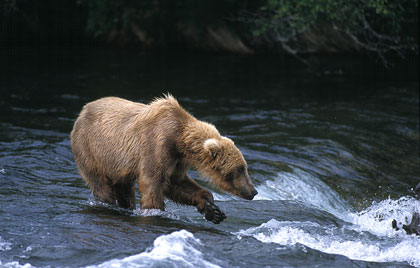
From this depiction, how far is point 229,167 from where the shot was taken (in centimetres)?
645

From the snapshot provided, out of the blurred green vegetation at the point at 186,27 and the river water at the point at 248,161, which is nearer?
the river water at the point at 248,161

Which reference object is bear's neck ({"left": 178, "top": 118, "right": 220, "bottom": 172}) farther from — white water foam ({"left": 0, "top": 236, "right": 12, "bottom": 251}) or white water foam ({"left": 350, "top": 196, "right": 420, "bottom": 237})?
white water foam ({"left": 350, "top": 196, "right": 420, "bottom": 237})

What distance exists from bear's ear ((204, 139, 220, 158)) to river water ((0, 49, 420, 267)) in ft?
2.78

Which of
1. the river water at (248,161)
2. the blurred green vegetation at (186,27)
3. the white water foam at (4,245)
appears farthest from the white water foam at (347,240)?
the blurred green vegetation at (186,27)

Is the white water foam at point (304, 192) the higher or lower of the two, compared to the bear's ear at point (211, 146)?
lower

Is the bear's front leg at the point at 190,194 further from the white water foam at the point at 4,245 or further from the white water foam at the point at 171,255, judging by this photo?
the white water foam at the point at 4,245

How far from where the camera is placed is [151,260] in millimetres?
5012

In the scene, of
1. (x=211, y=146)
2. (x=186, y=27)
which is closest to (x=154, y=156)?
(x=211, y=146)

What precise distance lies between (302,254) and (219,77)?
1281 cm

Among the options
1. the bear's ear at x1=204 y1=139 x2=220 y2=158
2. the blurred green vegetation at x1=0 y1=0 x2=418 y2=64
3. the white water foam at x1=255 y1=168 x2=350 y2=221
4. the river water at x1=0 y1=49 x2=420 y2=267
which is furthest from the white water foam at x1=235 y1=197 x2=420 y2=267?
the blurred green vegetation at x1=0 y1=0 x2=418 y2=64

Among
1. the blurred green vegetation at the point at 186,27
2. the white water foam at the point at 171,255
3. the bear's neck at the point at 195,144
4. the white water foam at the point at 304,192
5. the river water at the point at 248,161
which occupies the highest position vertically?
the blurred green vegetation at the point at 186,27

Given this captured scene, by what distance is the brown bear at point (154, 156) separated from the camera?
6.37 metres

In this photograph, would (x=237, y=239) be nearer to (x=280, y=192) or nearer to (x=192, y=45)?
(x=280, y=192)

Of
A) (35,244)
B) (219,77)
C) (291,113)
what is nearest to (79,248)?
(35,244)
